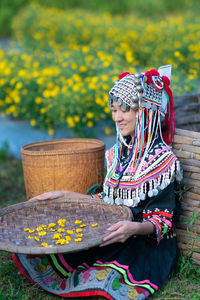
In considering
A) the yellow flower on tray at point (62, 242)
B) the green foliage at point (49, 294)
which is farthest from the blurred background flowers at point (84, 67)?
the yellow flower on tray at point (62, 242)

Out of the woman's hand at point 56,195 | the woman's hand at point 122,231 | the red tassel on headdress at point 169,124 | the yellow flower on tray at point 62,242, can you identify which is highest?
the red tassel on headdress at point 169,124

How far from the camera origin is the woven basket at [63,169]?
2.75 metres

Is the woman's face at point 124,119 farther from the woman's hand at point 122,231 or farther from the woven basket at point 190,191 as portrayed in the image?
the woman's hand at point 122,231

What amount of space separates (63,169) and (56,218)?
0.48 metres

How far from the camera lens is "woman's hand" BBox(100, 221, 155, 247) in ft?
6.57

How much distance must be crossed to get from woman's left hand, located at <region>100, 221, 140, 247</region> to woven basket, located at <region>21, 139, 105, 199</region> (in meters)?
0.79

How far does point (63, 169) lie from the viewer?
2771 mm

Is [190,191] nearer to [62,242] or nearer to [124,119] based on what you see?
[124,119]

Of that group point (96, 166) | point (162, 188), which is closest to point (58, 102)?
point (96, 166)

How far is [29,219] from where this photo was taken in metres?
2.32

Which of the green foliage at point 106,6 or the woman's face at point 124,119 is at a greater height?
the green foliage at point 106,6

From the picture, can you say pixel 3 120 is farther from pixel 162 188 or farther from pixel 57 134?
pixel 162 188

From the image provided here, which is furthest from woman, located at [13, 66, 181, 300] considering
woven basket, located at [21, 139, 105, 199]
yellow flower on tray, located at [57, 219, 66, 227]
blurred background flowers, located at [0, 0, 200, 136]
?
blurred background flowers, located at [0, 0, 200, 136]

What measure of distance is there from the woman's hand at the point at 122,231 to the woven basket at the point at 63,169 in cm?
78
